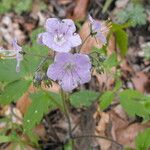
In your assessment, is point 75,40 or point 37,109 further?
point 37,109

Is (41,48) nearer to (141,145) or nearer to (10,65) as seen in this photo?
(10,65)

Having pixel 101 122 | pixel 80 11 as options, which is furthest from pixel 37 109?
pixel 80 11

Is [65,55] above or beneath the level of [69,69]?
above

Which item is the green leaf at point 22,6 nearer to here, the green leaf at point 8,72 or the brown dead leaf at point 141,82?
the brown dead leaf at point 141,82

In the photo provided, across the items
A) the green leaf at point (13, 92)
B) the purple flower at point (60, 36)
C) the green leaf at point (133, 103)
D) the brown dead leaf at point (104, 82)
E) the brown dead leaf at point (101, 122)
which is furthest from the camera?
the brown dead leaf at point (104, 82)

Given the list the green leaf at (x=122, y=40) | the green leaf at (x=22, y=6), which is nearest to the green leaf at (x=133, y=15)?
the green leaf at (x=122, y=40)

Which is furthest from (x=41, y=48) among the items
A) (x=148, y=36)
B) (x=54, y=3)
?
(x=54, y=3)

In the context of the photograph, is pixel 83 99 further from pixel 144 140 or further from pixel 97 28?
pixel 97 28

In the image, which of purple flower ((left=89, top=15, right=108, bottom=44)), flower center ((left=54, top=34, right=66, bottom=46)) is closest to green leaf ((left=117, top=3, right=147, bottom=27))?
purple flower ((left=89, top=15, right=108, bottom=44))
